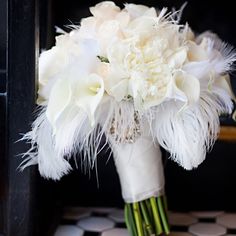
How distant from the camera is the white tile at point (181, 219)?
1112 millimetres

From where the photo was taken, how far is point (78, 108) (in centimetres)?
84

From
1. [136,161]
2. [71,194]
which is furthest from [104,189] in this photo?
[136,161]

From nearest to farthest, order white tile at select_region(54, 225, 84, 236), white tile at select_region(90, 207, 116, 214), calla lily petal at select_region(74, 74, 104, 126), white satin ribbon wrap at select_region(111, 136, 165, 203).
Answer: calla lily petal at select_region(74, 74, 104, 126), white satin ribbon wrap at select_region(111, 136, 165, 203), white tile at select_region(54, 225, 84, 236), white tile at select_region(90, 207, 116, 214)

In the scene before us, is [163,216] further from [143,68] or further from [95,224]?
[143,68]

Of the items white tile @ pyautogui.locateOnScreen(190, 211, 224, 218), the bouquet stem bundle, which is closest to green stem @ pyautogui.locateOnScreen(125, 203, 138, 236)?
the bouquet stem bundle

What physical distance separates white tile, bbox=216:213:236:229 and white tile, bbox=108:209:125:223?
0.20 meters

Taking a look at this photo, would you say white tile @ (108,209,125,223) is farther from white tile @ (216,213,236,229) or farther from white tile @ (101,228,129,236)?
white tile @ (216,213,236,229)

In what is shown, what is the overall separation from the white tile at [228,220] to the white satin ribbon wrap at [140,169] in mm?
206

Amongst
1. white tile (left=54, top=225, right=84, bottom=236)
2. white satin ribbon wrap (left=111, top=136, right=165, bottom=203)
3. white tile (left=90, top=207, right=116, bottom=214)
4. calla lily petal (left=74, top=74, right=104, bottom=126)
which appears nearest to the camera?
calla lily petal (left=74, top=74, right=104, bottom=126)

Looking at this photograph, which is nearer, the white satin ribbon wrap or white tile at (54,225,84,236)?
the white satin ribbon wrap

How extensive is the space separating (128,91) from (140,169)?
179mm

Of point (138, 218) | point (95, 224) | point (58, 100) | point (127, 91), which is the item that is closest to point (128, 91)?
point (127, 91)

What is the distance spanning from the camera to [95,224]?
109cm

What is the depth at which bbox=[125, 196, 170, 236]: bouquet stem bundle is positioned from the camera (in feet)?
3.17
